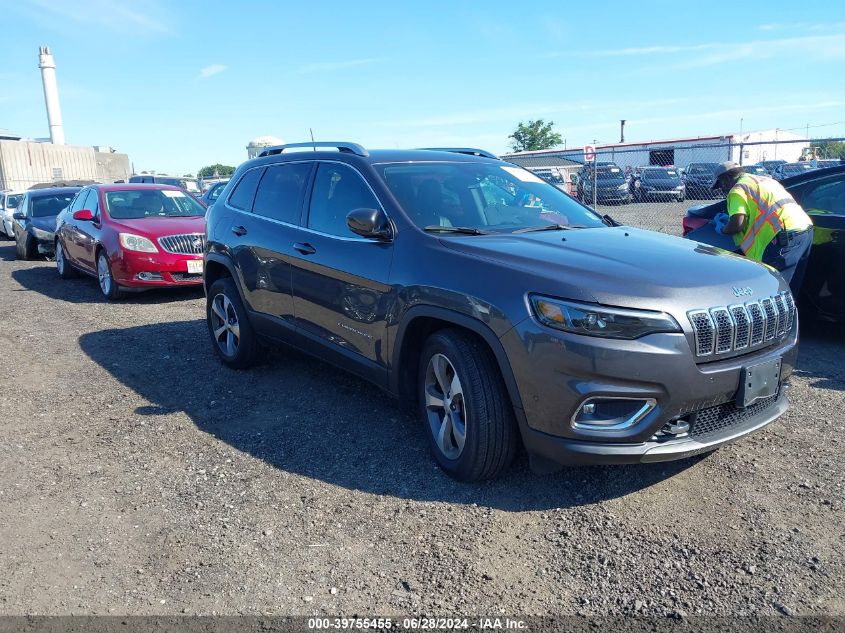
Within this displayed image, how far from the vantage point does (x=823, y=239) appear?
616cm

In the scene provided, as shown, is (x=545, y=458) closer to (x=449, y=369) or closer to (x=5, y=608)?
(x=449, y=369)

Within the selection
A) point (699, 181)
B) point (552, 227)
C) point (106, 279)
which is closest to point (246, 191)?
point (552, 227)

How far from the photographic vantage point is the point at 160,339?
729cm

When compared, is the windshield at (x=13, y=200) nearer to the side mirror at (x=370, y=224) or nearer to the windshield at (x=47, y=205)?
the windshield at (x=47, y=205)

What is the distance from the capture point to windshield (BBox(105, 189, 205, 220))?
10203 millimetres

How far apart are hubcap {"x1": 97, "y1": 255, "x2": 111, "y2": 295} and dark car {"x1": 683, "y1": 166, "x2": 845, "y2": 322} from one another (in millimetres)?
7621

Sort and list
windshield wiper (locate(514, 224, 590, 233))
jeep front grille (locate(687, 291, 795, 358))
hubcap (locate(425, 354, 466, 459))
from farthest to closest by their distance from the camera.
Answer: windshield wiper (locate(514, 224, 590, 233))
hubcap (locate(425, 354, 466, 459))
jeep front grille (locate(687, 291, 795, 358))

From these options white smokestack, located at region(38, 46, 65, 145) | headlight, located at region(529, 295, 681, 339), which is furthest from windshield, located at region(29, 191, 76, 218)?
white smokestack, located at region(38, 46, 65, 145)

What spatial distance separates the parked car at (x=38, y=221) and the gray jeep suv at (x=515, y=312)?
11231mm

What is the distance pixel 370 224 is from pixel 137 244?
20.9 ft

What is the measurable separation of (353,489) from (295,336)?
5.18 feet

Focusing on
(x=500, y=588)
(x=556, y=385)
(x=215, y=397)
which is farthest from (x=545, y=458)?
(x=215, y=397)

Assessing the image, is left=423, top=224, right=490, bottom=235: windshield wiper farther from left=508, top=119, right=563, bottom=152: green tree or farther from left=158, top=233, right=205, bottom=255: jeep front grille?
left=508, top=119, right=563, bottom=152: green tree

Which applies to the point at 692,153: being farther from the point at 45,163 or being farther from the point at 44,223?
the point at 45,163
